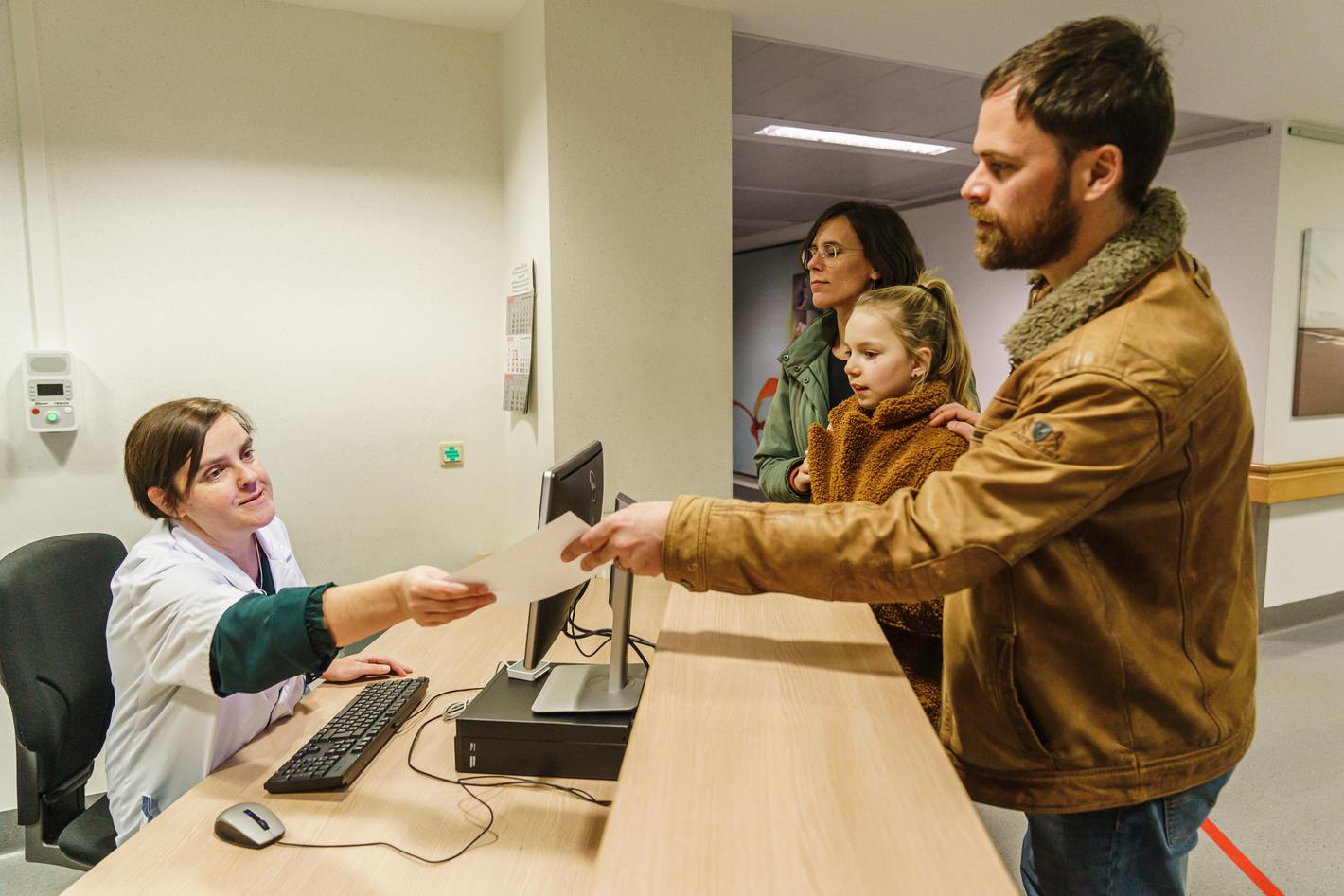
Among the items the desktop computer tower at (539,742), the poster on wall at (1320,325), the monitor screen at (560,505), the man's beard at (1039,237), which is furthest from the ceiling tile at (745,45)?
the poster on wall at (1320,325)

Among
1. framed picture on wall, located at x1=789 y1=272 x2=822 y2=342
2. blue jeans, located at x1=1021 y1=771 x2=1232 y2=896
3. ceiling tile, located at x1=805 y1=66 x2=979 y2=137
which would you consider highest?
ceiling tile, located at x1=805 y1=66 x2=979 y2=137

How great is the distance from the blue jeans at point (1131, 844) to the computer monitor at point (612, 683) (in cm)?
65

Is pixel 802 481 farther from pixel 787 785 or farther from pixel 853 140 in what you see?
pixel 853 140

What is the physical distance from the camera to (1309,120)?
13.4 feet

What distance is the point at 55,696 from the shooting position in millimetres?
1707

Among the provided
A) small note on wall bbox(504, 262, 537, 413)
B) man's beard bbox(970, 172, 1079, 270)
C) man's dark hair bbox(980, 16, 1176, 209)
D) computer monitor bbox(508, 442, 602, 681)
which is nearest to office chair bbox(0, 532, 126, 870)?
computer monitor bbox(508, 442, 602, 681)

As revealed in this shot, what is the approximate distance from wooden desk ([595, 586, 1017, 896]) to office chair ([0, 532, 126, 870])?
141 cm

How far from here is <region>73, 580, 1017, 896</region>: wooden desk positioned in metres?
0.74

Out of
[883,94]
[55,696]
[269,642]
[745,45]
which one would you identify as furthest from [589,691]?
[883,94]

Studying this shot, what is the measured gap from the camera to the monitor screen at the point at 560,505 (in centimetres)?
125

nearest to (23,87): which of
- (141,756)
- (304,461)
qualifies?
(304,461)

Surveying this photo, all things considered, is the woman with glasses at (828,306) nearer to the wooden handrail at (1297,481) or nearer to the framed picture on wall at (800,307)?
the wooden handrail at (1297,481)

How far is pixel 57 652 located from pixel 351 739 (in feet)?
2.72

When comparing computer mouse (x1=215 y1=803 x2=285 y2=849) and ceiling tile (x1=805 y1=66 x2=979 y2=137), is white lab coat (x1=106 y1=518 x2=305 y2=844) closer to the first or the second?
computer mouse (x1=215 y1=803 x2=285 y2=849)
